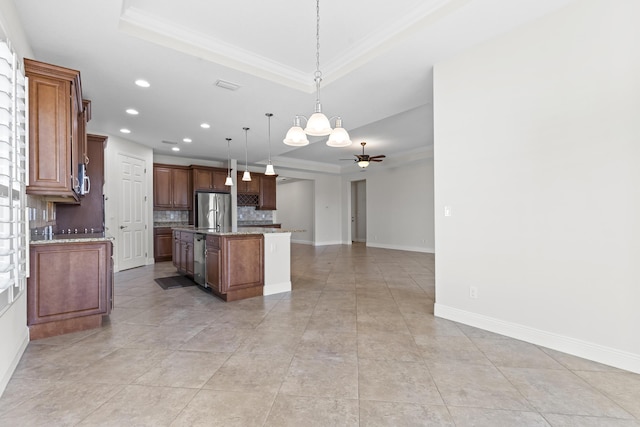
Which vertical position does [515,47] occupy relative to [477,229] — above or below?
above

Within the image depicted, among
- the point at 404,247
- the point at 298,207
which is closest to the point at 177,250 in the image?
the point at 404,247

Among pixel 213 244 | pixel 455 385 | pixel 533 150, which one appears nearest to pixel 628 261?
pixel 533 150

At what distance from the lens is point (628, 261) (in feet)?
6.80

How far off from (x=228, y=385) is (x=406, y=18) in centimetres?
320

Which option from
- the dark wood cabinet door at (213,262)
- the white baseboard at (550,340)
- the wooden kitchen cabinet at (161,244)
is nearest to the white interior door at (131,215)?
the wooden kitchen cabinet at (161,244)

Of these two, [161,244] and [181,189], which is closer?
[161,244]

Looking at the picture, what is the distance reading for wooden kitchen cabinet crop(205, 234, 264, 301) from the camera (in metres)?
3.77

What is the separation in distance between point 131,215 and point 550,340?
697 centimetres

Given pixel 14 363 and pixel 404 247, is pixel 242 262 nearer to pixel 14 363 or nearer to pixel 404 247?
pixel 14 363

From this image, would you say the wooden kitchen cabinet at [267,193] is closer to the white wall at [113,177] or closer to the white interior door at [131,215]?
the white interior door at [131,215]

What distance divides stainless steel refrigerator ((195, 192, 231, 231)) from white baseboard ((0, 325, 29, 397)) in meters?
4.93

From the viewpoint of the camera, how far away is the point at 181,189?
756 centimetres

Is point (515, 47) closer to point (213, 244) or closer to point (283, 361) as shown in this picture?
point (283, 361)

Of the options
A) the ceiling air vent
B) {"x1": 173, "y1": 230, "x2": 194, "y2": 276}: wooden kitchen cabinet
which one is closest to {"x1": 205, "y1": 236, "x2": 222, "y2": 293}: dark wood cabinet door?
{"x1": 173, "y1": 230, "x2": 194, "y2": 276}: wooden kitchen cabinet
